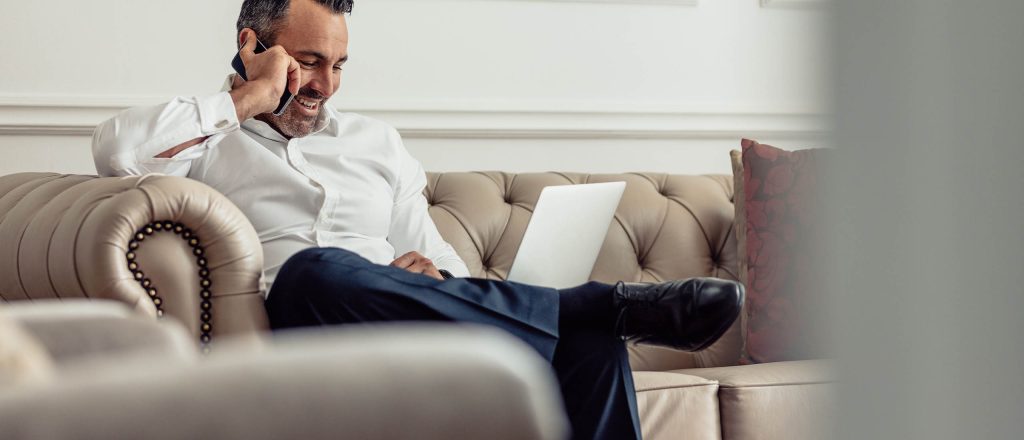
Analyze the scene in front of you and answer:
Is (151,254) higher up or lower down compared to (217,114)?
lower down

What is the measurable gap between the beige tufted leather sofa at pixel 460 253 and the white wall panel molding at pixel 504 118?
255 mm

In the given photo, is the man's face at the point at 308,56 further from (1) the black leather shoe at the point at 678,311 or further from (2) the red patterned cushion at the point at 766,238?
(2) the red patterned cushion at the point at 766,238

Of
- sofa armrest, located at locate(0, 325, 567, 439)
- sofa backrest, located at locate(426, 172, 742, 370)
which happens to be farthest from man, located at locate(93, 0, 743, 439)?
sofa armrest, located at locate(0, 325, 567, 439)

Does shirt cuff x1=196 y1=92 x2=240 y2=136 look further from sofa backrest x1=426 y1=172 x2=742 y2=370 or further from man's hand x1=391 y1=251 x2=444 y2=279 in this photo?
sofa backrest x1=426 y1=172 x2=742 y2=370

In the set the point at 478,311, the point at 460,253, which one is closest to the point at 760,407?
the point at 478,311

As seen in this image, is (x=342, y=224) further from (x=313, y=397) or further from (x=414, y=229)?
(x=313, y=397)

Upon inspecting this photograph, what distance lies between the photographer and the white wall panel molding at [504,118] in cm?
205

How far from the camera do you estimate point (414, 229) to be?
178 cm

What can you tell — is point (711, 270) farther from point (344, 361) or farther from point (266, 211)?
point (344, 361)

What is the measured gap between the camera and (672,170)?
2.38 metres

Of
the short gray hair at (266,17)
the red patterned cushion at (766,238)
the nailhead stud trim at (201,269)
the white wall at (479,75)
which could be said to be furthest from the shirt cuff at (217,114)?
the red patterned cushion at (766,238)

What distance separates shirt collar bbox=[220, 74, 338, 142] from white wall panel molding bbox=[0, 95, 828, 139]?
1.35ft

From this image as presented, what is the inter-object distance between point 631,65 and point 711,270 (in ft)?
2.10

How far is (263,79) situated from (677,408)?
835 mm
